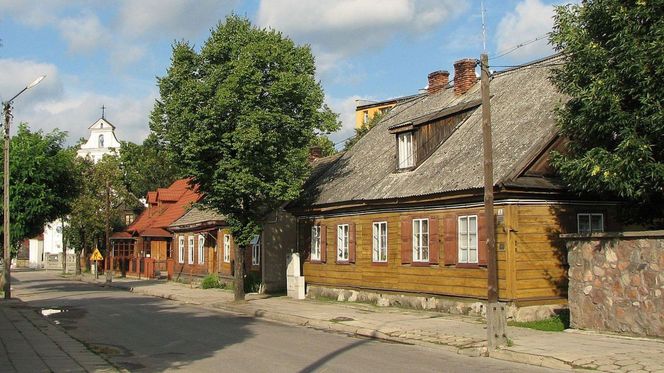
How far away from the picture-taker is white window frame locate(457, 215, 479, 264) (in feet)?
61.9

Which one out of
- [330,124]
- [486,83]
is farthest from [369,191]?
[486,83]

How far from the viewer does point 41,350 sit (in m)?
13.0

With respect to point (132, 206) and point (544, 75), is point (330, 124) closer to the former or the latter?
point (544, 75)

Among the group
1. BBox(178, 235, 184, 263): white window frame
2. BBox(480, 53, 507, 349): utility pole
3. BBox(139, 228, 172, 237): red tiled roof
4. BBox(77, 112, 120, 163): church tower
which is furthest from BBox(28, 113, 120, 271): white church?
BBox(480, 53, 507, 349): utility pole

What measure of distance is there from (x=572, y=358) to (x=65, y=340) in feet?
33.2

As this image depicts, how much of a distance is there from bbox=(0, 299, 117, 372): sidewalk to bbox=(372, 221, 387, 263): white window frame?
395 inches

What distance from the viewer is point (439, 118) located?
23.6 m

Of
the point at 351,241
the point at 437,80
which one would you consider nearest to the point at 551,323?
the point at 351,241

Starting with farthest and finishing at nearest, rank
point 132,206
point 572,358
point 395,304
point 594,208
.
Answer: point 132,206 < point 395,304 < point 594,208 < point 572,358

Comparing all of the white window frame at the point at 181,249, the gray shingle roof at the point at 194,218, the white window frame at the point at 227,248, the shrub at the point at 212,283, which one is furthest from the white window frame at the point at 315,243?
the white window frame at the point at 181,249

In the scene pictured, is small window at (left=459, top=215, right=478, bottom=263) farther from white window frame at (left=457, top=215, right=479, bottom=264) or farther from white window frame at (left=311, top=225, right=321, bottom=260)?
white window frame at (left=311, top=225, right=321, bottom=260)

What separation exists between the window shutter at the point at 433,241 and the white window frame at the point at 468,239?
892mm

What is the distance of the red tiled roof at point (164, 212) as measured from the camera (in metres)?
48.7

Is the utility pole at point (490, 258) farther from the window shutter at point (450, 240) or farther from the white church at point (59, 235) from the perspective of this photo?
the white church at point (59, 235)
